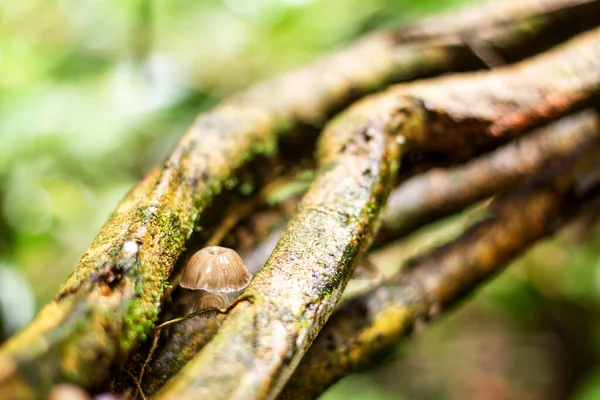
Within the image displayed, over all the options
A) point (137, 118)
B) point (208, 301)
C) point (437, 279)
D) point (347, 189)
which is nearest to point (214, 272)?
point (208, 301)

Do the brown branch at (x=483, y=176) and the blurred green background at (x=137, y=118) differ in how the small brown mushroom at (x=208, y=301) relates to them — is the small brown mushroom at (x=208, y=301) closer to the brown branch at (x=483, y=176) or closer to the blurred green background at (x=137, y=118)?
the brown branch at (x=483, y=176)

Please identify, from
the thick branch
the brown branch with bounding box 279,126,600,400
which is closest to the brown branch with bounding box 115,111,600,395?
the brown branch with bounding box 279,126,600,400

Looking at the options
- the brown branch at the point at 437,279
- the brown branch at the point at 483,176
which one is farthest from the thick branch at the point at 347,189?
the brown branch at the point at 483,176

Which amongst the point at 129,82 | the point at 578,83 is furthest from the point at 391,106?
the point at 129,82

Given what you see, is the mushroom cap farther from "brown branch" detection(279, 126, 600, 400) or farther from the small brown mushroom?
"brown branch" detection(279, 126, 600, 400)

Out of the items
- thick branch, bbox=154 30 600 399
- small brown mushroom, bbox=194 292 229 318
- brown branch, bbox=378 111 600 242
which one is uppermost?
thick branch, bbox=154 30 600 399
